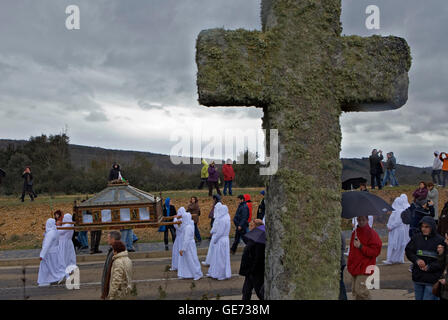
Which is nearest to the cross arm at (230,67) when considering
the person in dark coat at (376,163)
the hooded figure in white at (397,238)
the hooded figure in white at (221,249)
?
the hooded figure in white at (221,249)

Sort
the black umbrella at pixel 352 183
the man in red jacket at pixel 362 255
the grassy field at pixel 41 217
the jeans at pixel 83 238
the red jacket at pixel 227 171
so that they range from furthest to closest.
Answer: the red jacket at pixel 227 171
the grassy field at pixel 41 217
the jeans at pixel 83 238
the black umbrella at pixel 352 183
the man in red jacket at pixel 362 255

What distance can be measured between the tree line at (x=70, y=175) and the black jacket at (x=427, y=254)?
21.2 m

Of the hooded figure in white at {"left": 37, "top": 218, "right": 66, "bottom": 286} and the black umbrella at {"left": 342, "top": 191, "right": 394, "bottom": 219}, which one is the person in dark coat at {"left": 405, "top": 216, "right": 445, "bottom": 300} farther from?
the hooded figure in white at {"left": 37, "top": 218, "right": 66, "bottom": 286}

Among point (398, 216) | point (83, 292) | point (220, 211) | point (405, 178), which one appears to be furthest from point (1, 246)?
point (405, 178)

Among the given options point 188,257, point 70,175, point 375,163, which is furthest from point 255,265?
point 70,175

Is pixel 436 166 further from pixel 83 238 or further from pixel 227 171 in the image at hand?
pixel 83 238

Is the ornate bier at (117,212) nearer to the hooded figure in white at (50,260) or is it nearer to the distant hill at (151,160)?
the hooded figure in white at (50,260)

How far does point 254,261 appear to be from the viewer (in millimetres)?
5879

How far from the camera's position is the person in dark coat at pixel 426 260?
5.62 m

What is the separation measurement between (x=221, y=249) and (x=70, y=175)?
24172mm

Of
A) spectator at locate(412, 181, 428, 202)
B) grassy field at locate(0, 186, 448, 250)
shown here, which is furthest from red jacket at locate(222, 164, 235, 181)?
spectator at locate(412, 181, 428, 202)

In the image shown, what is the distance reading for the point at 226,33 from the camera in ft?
10.5

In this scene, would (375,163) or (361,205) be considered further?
(375,163)

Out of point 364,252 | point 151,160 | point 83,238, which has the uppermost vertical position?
point 151,160
